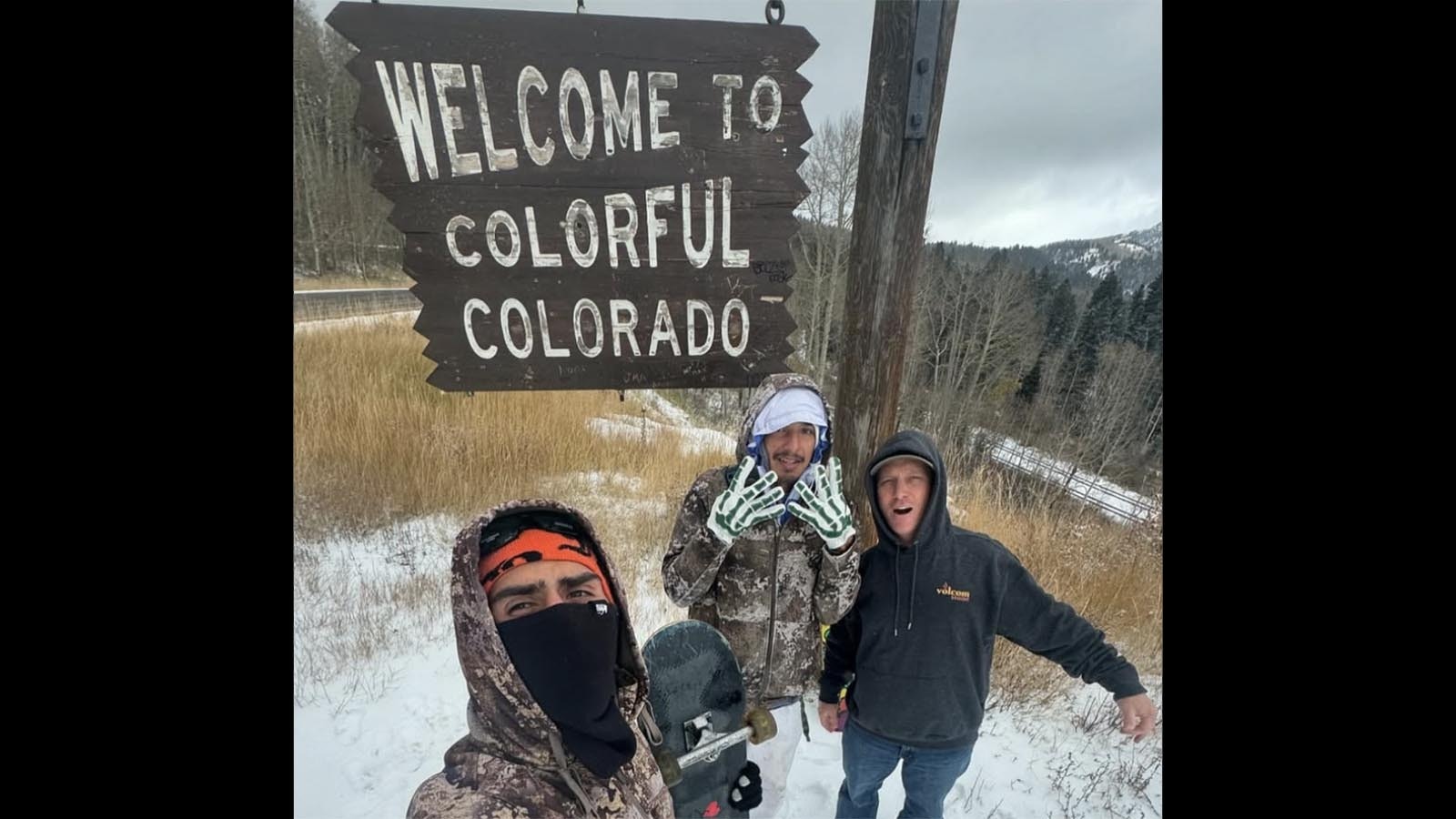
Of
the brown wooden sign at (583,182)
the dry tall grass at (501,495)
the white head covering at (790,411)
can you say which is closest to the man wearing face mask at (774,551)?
the white head covering at (790,411)

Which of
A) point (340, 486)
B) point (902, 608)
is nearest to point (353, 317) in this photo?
point (340, 486)

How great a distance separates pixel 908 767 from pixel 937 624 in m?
0.56

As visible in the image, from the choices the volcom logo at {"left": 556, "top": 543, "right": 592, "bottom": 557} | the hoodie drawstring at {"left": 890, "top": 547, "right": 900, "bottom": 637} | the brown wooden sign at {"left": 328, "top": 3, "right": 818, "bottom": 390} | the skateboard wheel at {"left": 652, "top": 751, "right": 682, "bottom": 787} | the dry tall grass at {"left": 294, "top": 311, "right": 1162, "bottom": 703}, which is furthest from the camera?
the dry tall grass at {"left": 294, "top": 311, "right": 1162, "bottom": 703}

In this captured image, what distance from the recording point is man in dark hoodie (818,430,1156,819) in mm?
1561

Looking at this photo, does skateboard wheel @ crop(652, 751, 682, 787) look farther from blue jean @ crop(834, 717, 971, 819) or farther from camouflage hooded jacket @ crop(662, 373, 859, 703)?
blue jean @ crop(834, 717, 971, 819)

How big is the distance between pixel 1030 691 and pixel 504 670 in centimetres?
303

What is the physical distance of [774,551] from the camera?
1661 mm

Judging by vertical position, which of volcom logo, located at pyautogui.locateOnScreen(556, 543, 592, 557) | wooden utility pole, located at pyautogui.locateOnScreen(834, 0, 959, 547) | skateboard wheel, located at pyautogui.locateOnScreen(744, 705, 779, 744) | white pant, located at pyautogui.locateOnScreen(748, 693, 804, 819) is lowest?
white pant, located at pyautogui.locateOnScreen(748, 693, 804, 819)

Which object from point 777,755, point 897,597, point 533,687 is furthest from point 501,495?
point 897,597

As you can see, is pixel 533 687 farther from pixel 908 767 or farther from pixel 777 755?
pixel 908 767

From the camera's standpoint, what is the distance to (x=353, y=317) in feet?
23.0

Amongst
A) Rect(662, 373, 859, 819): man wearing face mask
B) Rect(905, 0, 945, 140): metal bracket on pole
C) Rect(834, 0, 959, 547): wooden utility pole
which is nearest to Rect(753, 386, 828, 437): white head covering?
Rect(662, 373, 859, 819): man wearing face mask

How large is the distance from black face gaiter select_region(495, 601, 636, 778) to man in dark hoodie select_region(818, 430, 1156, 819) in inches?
34.6
